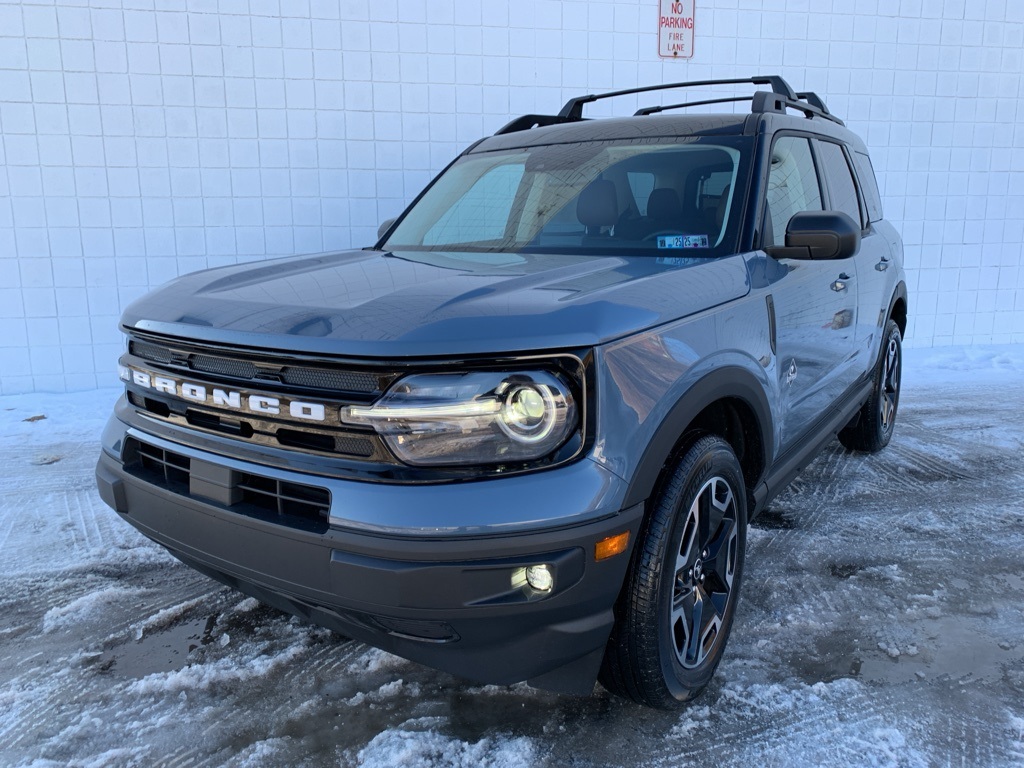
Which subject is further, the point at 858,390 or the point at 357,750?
the point at 858,390

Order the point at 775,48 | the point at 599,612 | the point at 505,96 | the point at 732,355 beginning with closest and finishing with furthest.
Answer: the point at 599,612 → the point at 732,355 → the point at 505,96 → the point at 775,48

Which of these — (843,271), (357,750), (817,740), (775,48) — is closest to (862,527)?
(843,271)

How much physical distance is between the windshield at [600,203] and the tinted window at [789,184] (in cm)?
20

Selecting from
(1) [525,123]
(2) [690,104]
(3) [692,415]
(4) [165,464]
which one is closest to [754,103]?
(2) [690,104]

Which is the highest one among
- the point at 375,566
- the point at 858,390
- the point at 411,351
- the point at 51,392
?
the point at 411,351

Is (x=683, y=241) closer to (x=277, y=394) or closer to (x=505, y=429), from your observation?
(x=505, y=429)

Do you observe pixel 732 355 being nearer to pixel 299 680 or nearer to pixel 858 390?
pixel 299 680

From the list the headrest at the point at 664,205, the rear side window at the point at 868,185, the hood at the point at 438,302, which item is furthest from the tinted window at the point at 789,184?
the rear side window at the point at 868,185

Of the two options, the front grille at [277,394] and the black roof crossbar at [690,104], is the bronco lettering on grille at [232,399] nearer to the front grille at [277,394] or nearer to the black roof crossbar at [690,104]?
the front grille at [277,394]

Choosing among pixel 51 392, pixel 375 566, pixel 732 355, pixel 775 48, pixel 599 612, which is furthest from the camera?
pixel 775 48

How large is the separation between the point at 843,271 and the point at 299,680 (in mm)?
2845

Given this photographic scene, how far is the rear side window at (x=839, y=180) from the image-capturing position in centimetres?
377

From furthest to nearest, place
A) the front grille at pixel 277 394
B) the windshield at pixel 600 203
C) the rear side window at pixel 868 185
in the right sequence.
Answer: the rear side window at pixel 868 185, the windshield at pixel 600 203, the front grille at pixel 277 394

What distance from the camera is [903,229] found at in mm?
8195
